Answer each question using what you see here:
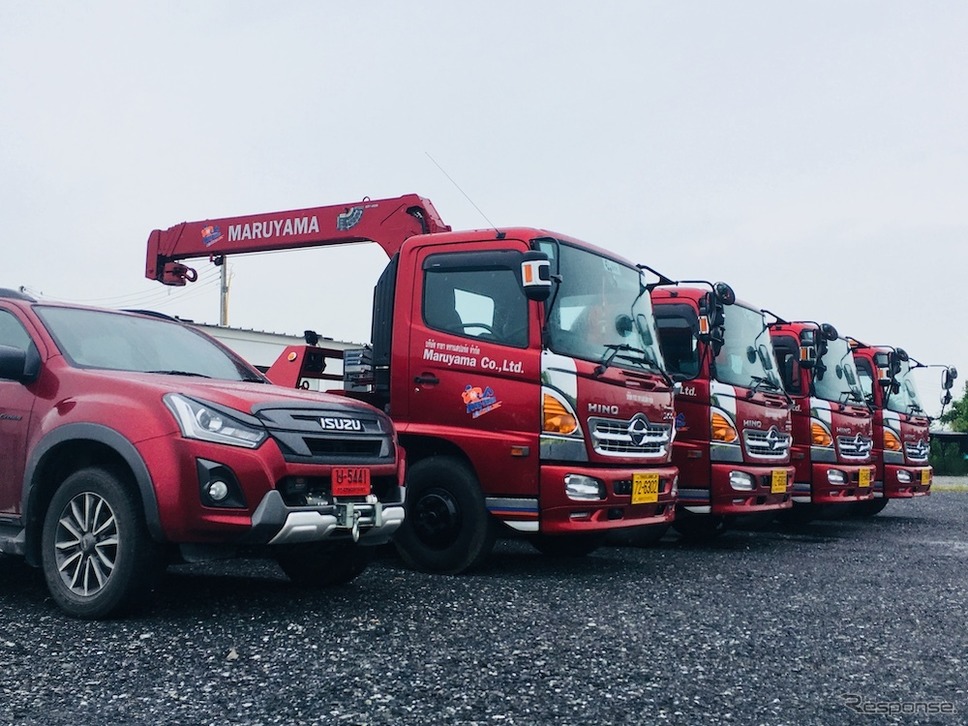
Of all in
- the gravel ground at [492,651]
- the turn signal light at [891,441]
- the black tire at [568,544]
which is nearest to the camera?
the gravel ground at [492,651]

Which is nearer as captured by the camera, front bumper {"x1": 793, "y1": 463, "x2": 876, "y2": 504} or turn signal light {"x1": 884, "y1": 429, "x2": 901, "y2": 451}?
front bumper {"x1": 793, "y1": 463, "x2": 876, "y2": 504}

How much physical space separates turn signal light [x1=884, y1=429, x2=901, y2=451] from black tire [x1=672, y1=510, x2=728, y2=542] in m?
4.29

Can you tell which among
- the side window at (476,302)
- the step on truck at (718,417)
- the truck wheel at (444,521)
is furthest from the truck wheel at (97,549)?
the step on truck at (718,417)

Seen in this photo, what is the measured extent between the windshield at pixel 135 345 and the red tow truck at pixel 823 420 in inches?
261

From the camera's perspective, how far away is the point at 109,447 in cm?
517

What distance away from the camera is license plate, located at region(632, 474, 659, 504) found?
7.38 m

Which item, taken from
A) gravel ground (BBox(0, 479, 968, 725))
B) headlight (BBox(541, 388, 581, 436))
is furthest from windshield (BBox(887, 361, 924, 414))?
headlight (BBox(541, 388, 581, 436))

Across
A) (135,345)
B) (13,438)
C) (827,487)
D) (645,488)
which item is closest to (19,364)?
(13,438)

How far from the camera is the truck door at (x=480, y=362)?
23.3 feet

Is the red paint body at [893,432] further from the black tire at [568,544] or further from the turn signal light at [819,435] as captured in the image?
the black tire at [568,544]

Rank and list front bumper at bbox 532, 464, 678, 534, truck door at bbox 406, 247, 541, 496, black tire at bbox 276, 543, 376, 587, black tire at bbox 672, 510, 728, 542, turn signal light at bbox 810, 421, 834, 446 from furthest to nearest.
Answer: turn signal light at bbox 810, 421, 834, 446 < black tire at bbox 672, 510, 728, 542 < truck door at bbox 406, 247, 541, 496 < front bumper at bbox 532, 464, 678, 534 < black tire at bbox 276, 543, 376, 587

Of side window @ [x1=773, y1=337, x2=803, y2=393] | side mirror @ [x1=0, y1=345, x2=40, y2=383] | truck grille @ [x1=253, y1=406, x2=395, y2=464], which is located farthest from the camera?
side window @ [x1=773, y1=337, x2=803, y2=393]

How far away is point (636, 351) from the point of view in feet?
25.5

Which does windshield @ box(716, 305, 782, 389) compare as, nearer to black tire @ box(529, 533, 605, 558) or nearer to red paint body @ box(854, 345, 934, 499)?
black tire @ box(529, 533, 605, 558)
